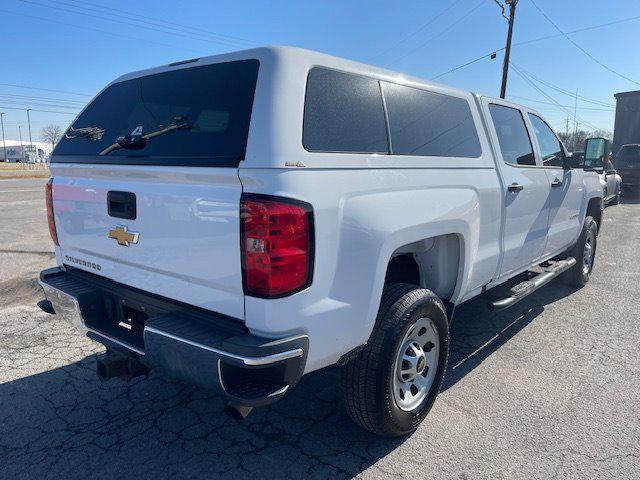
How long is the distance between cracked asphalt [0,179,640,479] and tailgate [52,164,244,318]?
36.3 inches

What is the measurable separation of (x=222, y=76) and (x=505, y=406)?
8.76 ft

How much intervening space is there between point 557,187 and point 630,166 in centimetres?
1646

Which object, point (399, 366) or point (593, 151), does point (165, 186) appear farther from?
point (593, 151)

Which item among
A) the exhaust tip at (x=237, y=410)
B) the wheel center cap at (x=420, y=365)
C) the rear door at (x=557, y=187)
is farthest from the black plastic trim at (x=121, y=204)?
the rear door at (x=557, y=187)

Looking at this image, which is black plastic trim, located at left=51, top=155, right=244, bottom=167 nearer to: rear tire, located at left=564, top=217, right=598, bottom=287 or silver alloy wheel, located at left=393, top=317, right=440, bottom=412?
silver alloy wheel, located at left=393, top=317, right=440, bottom=412

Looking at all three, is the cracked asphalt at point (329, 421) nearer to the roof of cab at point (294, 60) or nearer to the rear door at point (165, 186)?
the rear door at point (165, 186)

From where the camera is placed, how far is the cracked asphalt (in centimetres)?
254

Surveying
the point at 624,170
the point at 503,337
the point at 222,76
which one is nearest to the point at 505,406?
the point at 503,337

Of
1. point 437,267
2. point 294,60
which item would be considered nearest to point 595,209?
point 437,267

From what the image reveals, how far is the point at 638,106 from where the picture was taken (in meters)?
29.2

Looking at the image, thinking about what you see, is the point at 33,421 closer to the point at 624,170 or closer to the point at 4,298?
the point at 4,298

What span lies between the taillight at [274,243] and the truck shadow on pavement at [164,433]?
1118 mm

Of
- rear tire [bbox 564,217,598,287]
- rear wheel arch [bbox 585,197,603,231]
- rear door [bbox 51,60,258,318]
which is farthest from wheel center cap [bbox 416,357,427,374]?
rear wheel arch [bbox 585,197,603,231]

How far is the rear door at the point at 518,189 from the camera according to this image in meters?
3.75
